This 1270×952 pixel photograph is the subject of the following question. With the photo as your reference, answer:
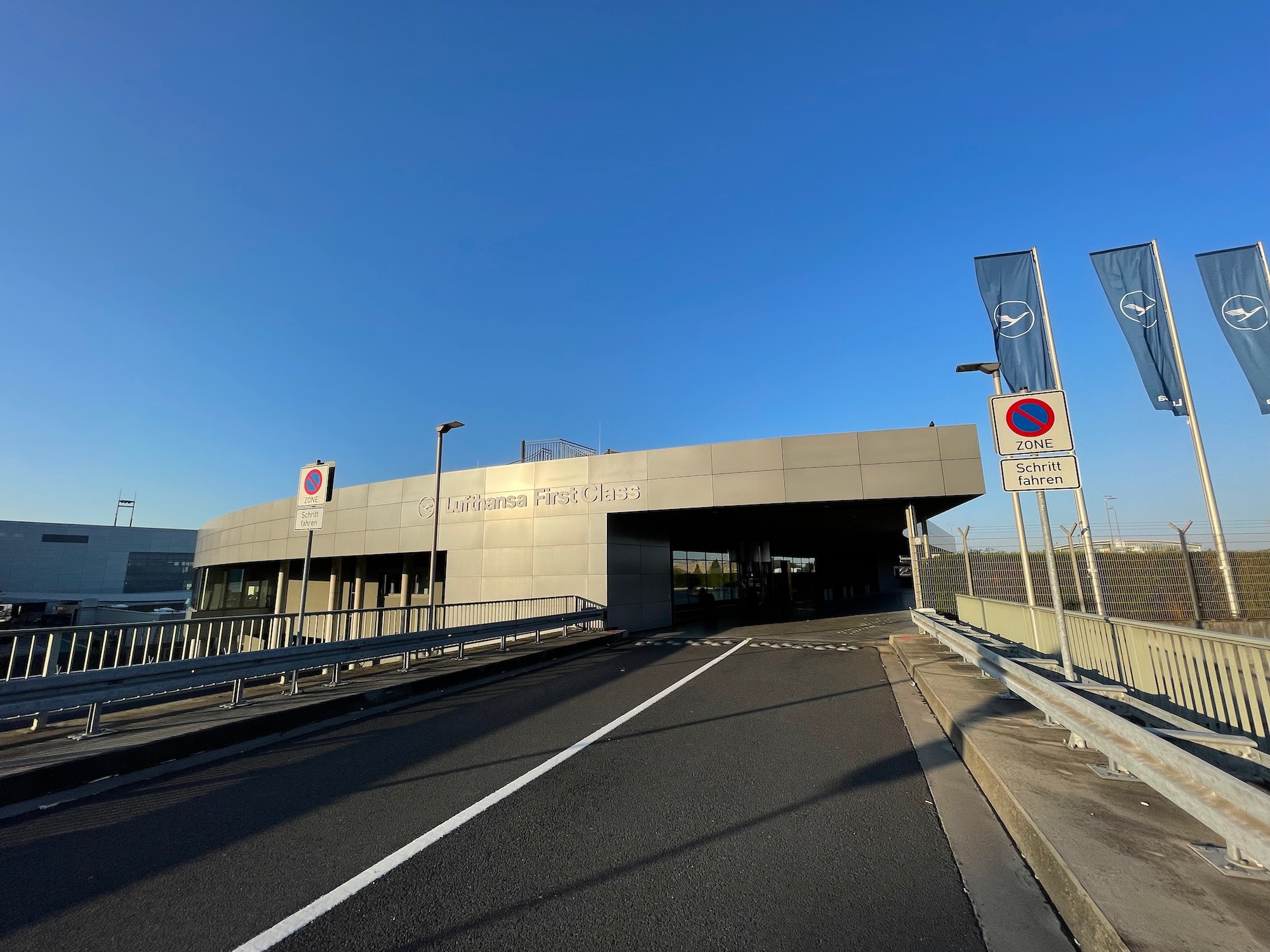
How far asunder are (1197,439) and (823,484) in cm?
928

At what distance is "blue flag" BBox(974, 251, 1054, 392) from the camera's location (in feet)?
46.6

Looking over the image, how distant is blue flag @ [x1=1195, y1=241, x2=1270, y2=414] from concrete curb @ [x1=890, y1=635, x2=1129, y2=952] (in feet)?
54.7

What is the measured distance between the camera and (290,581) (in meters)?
41.0

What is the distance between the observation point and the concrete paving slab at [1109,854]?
2691 millimetres

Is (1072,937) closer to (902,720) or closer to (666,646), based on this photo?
(902,720)

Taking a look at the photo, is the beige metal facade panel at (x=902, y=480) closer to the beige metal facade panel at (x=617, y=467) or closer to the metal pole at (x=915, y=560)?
the metal pole at (x=915, y=560)

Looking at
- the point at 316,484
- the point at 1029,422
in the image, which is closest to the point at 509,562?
the point at 316,484

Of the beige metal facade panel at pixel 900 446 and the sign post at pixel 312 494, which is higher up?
the beige metal facade panel at pixel 900 446

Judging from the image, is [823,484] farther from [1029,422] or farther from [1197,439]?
[1029,422]

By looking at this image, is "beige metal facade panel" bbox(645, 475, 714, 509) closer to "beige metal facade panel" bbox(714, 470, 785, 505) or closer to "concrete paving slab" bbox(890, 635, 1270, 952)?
"beige metal facade panel" bbox(714, 470, 785, 505)

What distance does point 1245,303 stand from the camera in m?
15.7

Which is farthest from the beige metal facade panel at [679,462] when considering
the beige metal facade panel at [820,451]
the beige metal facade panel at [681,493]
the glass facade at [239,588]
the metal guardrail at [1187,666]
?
the glass facade at [239,588]

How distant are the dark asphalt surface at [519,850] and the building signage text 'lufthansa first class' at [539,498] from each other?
47.0ft

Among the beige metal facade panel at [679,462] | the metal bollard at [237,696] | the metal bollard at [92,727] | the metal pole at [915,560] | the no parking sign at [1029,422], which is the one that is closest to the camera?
the metal bollard at [92,727]
